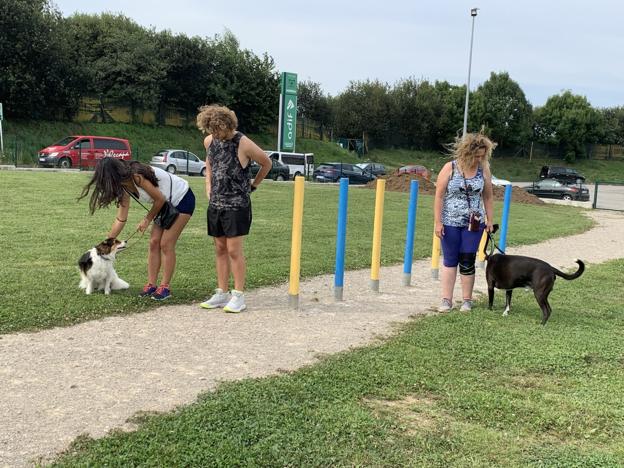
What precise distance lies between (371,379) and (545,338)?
199cm

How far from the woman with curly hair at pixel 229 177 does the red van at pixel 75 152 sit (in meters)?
22.8

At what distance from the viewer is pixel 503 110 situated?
60.9 metres

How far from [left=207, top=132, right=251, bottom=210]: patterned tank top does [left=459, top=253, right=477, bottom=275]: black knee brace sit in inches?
90.7

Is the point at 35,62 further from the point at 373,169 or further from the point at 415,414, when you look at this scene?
the point at 415,414

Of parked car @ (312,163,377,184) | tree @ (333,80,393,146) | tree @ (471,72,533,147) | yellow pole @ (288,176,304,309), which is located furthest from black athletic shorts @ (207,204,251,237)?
tree @ (471,72,533,147)

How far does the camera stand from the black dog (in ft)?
17.8

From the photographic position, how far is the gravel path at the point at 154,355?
10.3ft

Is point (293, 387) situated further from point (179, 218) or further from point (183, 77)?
point (183, 77)

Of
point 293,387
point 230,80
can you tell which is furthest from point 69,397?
point 230,80

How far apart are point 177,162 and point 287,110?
8057mm

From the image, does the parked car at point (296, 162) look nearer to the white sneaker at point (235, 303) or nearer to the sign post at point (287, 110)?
the sign post at point (287, 110)

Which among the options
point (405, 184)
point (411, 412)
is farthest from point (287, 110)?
point (411, 412)

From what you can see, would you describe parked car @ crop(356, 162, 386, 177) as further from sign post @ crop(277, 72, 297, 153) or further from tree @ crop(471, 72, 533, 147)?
tree @ crop(471, 72, 533, 147)

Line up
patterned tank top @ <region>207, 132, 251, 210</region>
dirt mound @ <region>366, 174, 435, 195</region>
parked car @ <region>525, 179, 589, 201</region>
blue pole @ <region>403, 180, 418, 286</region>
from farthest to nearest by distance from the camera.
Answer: parked car @ <region>525, 179, 589, 201</region> < dirt mound @ <region>366, 174, 435, 195</region> < blue pole @ <region>403, 180, 418, 286</region> < patterned tank top @ <region>207, 132, 251, 210</region>
